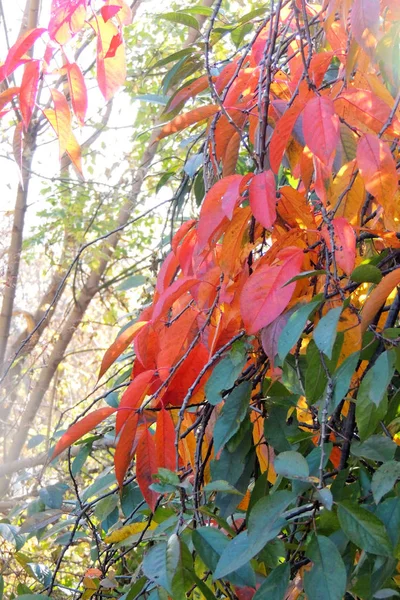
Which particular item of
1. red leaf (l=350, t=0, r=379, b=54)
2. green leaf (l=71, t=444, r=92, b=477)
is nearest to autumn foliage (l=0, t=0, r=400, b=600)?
red leaf (l=350, t=0, r=379, b=54)

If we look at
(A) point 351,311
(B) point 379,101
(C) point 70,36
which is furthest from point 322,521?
(C) point 70,36

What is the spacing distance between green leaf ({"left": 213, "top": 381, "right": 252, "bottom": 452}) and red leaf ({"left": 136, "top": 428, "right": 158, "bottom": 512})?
9 centimetres

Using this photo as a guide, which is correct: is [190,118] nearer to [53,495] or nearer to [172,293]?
[172,293]

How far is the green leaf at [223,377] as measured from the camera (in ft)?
2.23

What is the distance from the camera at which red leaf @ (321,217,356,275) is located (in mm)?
618

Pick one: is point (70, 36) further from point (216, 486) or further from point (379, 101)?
point (216, 486)

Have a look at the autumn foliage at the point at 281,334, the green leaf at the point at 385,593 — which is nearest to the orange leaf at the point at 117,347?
the autumn foliage at the point at 281,334

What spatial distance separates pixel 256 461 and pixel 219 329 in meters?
0.20

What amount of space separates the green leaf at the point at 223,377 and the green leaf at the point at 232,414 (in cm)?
3

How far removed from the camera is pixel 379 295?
0.57m

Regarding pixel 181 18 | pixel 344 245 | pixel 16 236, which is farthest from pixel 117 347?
pixel 16 236

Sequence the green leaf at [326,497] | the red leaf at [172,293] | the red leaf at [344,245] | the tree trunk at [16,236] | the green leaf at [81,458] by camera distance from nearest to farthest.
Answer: the green leaf at [326,497] < the red leaf at [344,245] < the red leaf at [172,293] < the green leaf at [81,458] < the tree trunk at [16,236]

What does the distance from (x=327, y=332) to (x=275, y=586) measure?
0.68 ft

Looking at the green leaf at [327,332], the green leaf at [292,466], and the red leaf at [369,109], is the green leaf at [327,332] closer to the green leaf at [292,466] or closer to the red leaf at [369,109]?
the green leaf at [292,466]
